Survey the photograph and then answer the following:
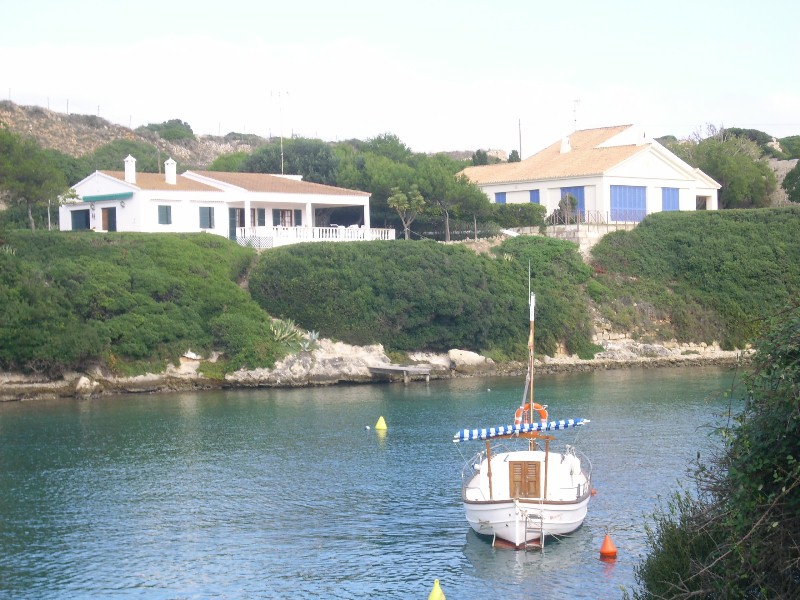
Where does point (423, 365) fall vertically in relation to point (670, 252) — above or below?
below

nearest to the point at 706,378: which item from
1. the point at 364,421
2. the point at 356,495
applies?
the point at 364,421

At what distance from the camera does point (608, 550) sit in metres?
23.5

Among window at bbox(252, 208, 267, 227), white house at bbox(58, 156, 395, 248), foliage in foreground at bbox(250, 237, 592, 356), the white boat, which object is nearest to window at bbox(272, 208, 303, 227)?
white house at bbox(58, 156, 395, 248)

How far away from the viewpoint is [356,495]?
3011cm

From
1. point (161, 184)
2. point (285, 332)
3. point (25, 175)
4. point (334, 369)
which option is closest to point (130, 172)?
point (161, 184)

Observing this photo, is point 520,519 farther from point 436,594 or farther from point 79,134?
point 79,134

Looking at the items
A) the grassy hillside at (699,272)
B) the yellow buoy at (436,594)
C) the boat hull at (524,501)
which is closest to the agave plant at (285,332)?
the grassy hillside at (699,272)

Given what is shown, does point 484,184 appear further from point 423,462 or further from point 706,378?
point 423,462

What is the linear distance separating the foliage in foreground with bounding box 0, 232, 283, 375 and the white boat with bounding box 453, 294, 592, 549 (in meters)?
28.9

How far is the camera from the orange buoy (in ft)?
77.0

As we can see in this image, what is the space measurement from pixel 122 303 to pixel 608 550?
117ft

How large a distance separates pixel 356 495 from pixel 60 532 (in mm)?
8445

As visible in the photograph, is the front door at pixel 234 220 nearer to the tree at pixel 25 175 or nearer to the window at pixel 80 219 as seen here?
the window at pixel 80 219

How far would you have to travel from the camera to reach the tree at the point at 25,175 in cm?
5719
